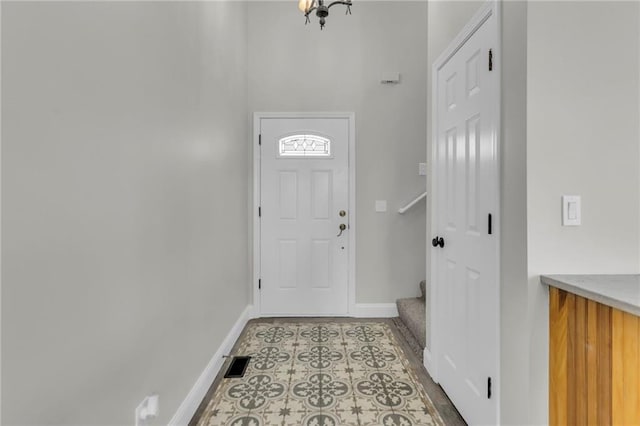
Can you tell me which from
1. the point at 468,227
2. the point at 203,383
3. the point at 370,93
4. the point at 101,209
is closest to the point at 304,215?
the point at 370,93

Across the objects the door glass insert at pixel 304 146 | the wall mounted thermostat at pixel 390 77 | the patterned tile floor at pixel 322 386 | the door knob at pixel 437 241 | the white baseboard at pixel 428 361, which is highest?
the wall mounted thermostat at pixel 390 77

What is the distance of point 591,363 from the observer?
1.11 meters

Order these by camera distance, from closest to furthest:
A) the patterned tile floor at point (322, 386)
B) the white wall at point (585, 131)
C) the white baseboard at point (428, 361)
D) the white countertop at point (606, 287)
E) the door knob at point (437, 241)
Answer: the white countertop at point (606, 287)
the white wall at point (585, 131)
the patterned tile floor at point (322, 386)
the door knob at point (437, 241)
the white baseboard at point (428, 361)

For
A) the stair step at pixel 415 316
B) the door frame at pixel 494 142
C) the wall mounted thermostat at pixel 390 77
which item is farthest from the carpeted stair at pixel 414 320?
the wall mounted thermostat at pixel 390 77

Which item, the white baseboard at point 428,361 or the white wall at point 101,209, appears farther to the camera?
the white baseboard at point 428,361

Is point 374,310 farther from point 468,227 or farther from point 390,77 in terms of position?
point 390,77

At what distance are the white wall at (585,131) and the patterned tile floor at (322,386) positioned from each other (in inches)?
37.1

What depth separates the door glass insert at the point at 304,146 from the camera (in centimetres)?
344

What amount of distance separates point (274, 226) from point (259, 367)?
4.73 feet

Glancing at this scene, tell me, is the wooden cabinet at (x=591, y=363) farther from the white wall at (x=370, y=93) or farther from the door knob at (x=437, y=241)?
the white wall at (x=370, y=93)

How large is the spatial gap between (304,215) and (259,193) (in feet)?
1.68

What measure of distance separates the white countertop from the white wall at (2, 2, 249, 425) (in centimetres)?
152

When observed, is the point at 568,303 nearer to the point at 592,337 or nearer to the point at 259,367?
the point at 592,337

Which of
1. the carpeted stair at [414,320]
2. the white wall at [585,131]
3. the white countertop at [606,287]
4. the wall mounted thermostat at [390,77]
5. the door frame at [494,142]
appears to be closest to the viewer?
the white countertop at [606,287]
